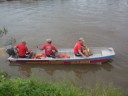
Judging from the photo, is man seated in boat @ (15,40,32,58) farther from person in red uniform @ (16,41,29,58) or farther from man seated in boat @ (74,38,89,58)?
man seated in boat @ (74,38,89,58)

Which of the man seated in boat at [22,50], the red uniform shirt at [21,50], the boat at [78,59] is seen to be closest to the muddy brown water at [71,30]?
the boat at [78,59]

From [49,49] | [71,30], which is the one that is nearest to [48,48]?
[49,49]

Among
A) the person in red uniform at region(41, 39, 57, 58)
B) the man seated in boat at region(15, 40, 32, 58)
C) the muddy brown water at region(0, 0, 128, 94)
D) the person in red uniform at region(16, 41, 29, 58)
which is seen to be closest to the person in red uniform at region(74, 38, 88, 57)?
the muddy brown water at region(0, 0, 128, 94)

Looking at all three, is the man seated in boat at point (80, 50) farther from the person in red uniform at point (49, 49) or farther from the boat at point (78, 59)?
the person in red uniform at point (49, 49)

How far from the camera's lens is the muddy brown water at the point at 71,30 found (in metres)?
12.6

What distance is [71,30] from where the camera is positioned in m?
19.6

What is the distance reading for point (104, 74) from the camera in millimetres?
12344

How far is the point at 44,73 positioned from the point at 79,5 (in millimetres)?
17432

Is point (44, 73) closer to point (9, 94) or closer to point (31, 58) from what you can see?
point (31, 58)

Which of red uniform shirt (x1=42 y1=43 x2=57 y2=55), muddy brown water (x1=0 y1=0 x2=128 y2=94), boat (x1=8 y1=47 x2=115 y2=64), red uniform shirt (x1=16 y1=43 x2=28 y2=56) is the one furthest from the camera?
red uniform shirt (x1=16 y1=43 x2=28 y2=56)

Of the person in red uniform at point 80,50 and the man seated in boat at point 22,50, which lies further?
the man seated in boat at point 22,50

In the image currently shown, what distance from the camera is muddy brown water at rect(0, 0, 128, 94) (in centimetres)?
1258

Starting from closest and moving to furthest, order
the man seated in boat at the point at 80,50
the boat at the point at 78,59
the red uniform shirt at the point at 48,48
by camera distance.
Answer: the boat at the point at 78,59 < the man seated in boat at the point at 80,50 < the red uniform shirt at the point at 48,48

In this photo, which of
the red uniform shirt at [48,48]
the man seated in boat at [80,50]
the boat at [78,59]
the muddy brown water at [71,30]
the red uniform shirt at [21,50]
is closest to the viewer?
the muddy brown water at [71,30]
